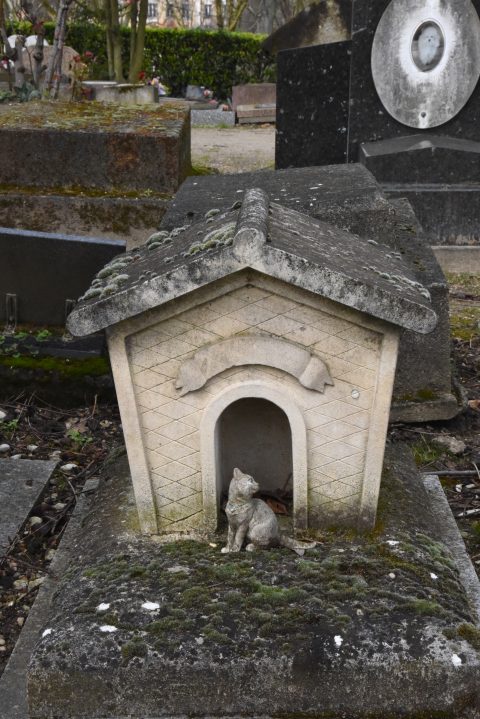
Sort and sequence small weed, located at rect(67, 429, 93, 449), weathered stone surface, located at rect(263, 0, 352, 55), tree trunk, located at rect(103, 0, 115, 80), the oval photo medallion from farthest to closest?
tree trunk, located at rect(103, 0, 115, 80)
weathered stone surface, located at rect(263, 0, 352, 55)
the oval photo medallion
small weed, located at rect(67, 429, 93, 449)

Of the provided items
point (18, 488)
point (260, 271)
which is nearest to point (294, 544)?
point (260, 271)

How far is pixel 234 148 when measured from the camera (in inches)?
572

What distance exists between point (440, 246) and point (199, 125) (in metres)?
10.6

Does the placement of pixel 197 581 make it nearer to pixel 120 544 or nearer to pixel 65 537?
pixel 120 544

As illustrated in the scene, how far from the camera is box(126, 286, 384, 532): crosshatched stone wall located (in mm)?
2982

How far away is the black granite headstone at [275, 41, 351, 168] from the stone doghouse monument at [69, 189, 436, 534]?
5910 millimetres

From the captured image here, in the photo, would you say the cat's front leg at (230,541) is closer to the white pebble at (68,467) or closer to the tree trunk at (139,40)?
the white pebble at (68,467)

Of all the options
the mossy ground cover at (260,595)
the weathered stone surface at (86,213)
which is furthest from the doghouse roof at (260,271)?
the weathered stone surface at (86,213)

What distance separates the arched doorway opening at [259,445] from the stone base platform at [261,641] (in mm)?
486

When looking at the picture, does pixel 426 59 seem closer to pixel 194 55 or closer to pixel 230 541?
pixel 230 541

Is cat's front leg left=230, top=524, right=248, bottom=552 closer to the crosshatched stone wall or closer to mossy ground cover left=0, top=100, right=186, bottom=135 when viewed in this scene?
the crosshatched stone wall

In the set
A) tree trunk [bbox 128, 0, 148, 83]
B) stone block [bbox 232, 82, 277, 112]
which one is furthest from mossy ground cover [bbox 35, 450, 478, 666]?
stone block [bbox 232, 82, 277, 112]

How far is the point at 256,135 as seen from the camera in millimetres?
16422

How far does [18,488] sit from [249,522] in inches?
68.9
